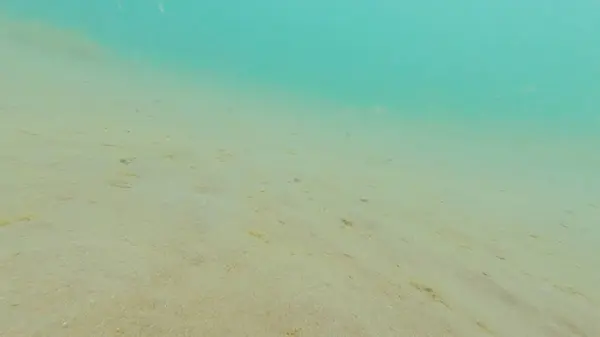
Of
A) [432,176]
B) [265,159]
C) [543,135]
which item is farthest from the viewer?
[543,135]

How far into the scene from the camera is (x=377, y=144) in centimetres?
773

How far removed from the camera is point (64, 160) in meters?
3.31

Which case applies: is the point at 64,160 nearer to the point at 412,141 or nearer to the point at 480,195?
the point at 480,195

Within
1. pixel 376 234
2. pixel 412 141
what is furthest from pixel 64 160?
pixel 412 141

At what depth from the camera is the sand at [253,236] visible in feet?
6.21

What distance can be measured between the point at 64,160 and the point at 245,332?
2510 millimetres

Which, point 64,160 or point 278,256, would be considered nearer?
point 278,256

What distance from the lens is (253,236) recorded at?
2723mm

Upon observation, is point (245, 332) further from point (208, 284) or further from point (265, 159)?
point (265, 159)

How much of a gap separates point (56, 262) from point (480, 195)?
5.04 m

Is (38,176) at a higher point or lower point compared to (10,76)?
lower

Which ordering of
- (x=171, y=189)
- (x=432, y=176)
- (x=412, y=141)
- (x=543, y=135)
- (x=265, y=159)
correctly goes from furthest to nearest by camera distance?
(x=543, y=135)
(x=412, y=141)
(x=432, y=176)
(x=265, y=159)
(x=171, y=189)

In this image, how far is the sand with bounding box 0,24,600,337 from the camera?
6.21 feet

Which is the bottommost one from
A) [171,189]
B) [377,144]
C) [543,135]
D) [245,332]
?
[245,332]
